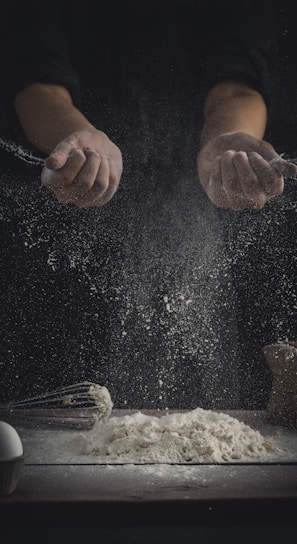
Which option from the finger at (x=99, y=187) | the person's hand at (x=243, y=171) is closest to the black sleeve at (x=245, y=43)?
the person's hand at (x=243, y=171)

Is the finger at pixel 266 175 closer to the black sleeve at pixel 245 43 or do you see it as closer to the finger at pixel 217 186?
the finger at pixel 217 186

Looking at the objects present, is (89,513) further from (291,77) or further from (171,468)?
(291,77)

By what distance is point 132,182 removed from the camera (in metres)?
0.95

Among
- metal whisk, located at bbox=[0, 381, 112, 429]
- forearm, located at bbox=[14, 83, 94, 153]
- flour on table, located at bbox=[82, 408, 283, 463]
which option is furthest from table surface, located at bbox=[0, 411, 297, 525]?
forearm, located at bbox=[14, 83, 94, 153]

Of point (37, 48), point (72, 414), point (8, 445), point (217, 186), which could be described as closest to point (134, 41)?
point (37, 48)

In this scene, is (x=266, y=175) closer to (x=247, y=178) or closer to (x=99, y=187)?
(x=247, y=178)

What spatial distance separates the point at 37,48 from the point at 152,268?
36cm

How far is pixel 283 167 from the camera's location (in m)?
0.71

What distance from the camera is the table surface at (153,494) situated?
19.8 inches

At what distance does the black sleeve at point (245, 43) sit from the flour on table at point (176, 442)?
20.4 inches

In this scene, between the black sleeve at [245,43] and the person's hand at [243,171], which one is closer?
the person's hand at [243,171]

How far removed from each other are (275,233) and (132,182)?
228 mm

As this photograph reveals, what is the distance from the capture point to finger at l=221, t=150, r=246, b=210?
758mm

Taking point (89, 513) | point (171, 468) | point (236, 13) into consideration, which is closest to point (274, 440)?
point (171, 468)
